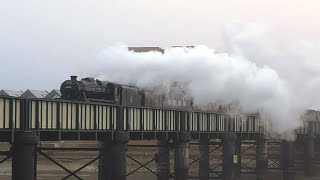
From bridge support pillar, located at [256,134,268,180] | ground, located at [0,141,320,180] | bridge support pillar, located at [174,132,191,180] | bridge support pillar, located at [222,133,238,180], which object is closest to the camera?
bridge support pillar, located at [174,132,191,180]

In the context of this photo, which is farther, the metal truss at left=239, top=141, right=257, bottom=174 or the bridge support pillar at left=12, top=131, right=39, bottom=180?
the metal truss at left=239, top=141, right=257, bottom=174

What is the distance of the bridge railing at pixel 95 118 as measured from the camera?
26125 mm

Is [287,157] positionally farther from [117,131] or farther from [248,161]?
[117,131]

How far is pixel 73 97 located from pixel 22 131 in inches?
403

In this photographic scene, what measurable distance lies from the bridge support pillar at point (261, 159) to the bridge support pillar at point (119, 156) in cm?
2651

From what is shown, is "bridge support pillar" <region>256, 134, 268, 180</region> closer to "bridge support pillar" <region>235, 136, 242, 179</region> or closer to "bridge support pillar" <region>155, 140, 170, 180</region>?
"bridge support pillar" <region>235, 136, 242, 179</region>

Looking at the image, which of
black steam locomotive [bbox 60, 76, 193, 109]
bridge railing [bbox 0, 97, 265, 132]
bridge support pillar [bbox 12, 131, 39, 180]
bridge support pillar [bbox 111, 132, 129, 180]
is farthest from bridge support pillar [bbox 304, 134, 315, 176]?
bridge support pillar [bbox 12, 131, 39, 180]

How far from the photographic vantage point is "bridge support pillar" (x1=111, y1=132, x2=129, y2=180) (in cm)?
3341

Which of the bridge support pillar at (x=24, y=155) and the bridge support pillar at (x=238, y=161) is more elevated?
the bridge support pillar at (x=24, y=155)

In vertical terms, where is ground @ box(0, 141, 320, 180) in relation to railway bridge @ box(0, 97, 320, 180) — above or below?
below

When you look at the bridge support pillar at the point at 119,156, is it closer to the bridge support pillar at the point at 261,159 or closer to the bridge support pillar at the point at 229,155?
the bridge support pillar at the point at 229,155

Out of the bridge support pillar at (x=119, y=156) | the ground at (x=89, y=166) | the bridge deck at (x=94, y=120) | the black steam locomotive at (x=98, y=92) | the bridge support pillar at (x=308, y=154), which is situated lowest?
the ground at (x=89, y=166)

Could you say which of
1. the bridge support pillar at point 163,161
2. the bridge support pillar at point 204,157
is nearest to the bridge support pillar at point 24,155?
the bridge support pillar at point 163,161

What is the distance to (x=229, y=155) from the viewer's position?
50562 millimetres
